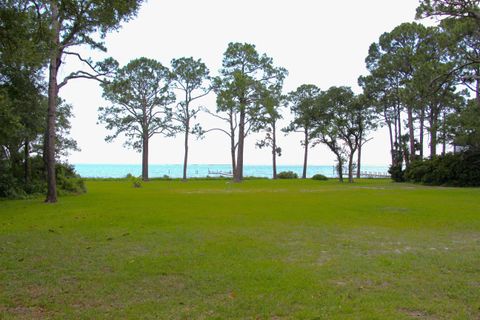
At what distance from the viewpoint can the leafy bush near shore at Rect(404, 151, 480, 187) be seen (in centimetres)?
2769

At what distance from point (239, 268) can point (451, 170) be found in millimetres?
28333

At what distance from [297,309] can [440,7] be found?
17.3 metres

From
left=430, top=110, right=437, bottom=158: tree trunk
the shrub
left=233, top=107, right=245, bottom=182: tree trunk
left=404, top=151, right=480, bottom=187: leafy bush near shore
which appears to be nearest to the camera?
left=404, top=151, right=480, bottom=187: leafy bush near shore

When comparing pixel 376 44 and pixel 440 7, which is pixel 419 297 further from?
pixel 376 44

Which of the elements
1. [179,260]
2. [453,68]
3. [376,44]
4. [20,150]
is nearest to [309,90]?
[376,44]

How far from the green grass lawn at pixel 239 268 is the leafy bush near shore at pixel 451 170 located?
19957 millimetres

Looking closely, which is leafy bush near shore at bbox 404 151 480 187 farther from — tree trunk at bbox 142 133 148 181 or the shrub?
tree trunk at bbox 142 133 148 181

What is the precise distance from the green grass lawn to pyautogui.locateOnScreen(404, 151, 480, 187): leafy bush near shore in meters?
20.0

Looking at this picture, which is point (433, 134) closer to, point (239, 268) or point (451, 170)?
point (451, 170)

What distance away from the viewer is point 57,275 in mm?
5324

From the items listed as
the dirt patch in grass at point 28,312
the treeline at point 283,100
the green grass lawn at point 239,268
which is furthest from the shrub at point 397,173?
the dirt patch in grass at point 28,312

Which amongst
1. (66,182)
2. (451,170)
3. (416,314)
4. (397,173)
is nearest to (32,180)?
(66,182)

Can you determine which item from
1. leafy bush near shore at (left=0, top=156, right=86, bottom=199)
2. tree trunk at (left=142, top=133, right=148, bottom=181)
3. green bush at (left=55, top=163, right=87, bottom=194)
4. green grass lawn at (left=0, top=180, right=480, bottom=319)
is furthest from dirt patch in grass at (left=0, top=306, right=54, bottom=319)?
tree trunk at (left=142, top=133, right=148, bottom=181)

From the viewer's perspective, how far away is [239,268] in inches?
222
